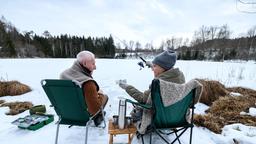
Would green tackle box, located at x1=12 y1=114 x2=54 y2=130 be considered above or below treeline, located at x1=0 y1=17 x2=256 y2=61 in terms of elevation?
below

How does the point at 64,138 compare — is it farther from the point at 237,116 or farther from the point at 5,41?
the point at 5,41

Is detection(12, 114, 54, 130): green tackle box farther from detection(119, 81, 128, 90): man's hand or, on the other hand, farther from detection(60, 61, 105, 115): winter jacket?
detection(119, 81, 128, 90): man's hand

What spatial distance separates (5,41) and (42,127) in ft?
Answer: 87.6

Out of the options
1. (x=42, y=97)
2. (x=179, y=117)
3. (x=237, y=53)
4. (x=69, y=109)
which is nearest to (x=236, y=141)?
(x=179, y=117)

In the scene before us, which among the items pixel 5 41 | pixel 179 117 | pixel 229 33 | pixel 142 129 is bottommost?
pixel 142 129

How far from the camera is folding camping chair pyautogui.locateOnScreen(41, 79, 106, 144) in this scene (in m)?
1.52

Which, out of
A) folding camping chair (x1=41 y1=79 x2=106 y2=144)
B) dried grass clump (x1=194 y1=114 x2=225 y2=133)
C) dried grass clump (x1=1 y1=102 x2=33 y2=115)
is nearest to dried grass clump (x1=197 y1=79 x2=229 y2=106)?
dried grass clump (x1=194 y1=114 x2=225 y2=133)

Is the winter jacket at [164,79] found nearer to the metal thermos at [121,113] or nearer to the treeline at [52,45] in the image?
the metal thermos at [121,113]

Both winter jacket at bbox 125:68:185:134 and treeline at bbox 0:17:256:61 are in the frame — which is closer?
winter jacket at bbox 125:68:185:134

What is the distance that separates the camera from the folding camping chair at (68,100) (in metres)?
1.52

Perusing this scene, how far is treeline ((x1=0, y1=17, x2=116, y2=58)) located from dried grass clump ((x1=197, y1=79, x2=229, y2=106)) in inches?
947

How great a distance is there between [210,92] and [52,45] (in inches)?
1451

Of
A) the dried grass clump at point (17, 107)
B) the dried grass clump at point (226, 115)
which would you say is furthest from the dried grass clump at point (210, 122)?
the dried grass clump at point (17, 107)

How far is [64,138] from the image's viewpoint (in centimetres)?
211
